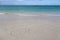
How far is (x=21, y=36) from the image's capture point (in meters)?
1.18

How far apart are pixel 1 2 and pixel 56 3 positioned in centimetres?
161

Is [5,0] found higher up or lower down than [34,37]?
lower down

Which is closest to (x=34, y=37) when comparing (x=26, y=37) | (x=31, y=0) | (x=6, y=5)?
(x=26, y=37)

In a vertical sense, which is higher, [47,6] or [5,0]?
[5,0]

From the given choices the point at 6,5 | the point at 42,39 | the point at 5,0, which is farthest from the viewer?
the point at 6,5

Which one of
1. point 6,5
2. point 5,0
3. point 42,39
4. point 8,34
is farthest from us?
point 6,5

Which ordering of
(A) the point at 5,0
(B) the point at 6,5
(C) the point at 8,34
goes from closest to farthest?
(C) the point at 8,34 → (A) the point at 5,0 → (B) the point at 6,5

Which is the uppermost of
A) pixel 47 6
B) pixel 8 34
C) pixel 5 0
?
pixel 8 34

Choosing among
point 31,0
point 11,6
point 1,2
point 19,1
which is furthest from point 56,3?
point 1,2

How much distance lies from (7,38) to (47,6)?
3.01m

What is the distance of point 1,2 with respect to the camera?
11.6 feet

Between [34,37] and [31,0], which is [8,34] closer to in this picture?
[34,37]

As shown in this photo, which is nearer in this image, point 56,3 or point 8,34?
point 8,34

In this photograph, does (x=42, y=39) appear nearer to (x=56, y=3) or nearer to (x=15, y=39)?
(x=15, y=39)
